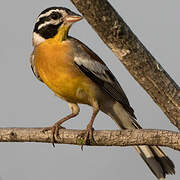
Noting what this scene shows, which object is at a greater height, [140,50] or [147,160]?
[140,50]

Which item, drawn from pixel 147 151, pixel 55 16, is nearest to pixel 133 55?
pixel 55 16

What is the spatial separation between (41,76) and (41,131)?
3.62 feet

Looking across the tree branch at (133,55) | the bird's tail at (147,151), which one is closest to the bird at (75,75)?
the bird's tail at (147,151)

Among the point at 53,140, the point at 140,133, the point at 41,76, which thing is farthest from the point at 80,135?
the point at 41,76

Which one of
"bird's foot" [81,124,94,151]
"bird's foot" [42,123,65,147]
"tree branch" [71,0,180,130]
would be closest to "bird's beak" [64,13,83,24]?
"bird's foot" [42,123,65,147]

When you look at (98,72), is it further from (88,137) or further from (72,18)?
(88,137)

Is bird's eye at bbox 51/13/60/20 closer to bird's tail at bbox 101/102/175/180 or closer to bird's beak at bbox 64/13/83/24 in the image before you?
bird's beak at bbox 64/13/83/24

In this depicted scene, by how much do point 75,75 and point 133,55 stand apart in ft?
7.75

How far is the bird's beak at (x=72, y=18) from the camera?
734cm

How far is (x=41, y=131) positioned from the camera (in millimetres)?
7008

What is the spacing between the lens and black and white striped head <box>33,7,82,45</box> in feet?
24.5

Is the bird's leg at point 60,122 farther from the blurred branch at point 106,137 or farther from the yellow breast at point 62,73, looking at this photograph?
the yellow breast at point 62,73

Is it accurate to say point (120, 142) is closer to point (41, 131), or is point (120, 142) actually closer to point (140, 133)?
point (140, 133)

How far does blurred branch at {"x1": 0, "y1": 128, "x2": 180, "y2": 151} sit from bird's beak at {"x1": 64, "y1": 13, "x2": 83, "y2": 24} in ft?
5.84
